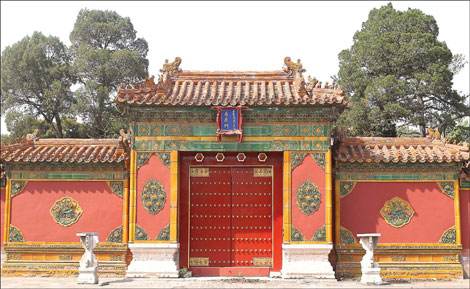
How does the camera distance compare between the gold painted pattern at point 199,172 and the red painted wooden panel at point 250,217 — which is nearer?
the red painted wooden panel at point 250,217

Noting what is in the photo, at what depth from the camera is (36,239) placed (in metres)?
14.1

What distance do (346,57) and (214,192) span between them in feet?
72.0

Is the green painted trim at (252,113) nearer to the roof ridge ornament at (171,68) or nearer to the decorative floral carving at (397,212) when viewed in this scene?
the roof ridge ornament at (171,68)

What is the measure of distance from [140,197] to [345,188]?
479cm

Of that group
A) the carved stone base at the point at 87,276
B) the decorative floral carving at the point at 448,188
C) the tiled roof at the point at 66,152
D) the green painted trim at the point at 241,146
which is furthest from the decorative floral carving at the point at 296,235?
the carved stone base at the point at 87,276

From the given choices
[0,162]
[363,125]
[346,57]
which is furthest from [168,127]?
[346,57]

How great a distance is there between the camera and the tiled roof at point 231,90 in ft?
43.4

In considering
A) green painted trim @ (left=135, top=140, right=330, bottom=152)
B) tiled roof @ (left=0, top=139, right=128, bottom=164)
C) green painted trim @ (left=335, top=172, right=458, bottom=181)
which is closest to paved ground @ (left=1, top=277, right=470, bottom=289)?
green painted trim @ (left=335, top=172, right=458, bottom=181)

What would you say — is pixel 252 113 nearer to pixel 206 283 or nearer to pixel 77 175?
pixel 206 283

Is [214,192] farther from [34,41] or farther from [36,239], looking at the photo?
[34,41]

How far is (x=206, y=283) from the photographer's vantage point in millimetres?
12656

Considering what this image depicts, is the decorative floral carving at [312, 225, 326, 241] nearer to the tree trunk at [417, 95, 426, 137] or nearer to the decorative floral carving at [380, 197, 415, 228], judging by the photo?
the decorative floral carving at [380, 197, 415, 228]

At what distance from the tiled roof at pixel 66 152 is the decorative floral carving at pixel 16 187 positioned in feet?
1.95

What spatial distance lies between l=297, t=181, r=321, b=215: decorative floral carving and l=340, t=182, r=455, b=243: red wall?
2.86 ft
